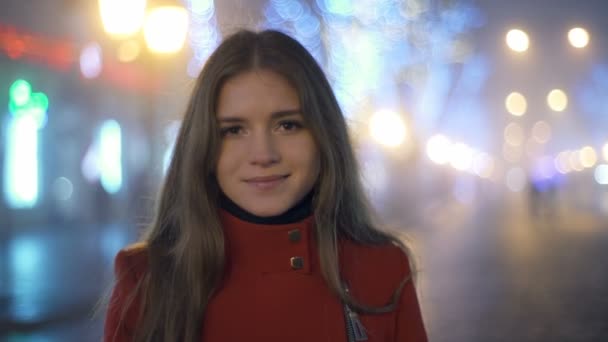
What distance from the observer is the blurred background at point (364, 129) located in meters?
7.62

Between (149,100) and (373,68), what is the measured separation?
10307mm

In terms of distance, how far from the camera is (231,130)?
7.72 feet

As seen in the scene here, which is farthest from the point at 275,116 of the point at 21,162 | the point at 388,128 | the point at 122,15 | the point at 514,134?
the point at 514,134

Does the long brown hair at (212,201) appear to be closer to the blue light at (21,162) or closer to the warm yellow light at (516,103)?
the blue light at (21,162)

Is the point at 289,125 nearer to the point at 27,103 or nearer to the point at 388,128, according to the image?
the point at 27,103

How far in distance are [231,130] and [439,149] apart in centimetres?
5861

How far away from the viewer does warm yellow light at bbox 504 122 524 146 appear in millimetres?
69625

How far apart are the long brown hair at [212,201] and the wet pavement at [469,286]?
57cm

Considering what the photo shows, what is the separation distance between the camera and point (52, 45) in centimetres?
2912

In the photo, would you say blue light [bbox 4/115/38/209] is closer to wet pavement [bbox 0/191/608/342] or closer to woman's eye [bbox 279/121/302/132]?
wet pavement [bbox 0/191/608/342]

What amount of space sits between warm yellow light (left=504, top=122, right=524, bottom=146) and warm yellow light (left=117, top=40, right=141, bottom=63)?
4580 centimetres

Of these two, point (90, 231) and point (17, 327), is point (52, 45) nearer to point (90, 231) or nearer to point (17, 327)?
point (90, 231)

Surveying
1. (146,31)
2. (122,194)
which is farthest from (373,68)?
(146,31)

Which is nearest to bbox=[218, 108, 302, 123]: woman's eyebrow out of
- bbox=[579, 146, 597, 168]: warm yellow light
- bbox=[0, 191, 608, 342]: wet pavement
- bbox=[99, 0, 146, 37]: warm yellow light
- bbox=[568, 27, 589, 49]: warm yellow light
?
bbox=[0, 191, 608, 342]: wet pavement
